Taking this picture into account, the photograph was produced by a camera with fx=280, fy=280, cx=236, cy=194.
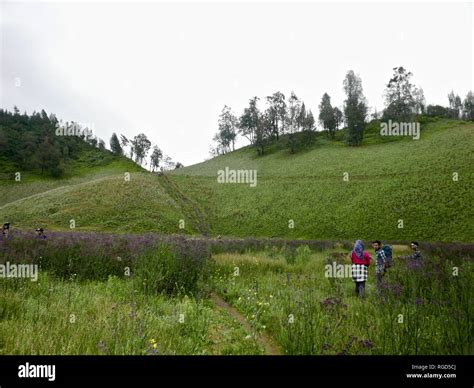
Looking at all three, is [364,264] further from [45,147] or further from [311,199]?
[45,147]

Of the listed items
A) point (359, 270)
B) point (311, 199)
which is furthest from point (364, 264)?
point (311, 199)

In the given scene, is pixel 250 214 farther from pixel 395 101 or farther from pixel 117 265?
pixel 395 101

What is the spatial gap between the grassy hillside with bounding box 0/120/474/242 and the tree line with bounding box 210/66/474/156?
388 inches

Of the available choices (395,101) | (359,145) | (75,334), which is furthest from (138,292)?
(395,101)

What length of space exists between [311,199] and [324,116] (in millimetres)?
47605

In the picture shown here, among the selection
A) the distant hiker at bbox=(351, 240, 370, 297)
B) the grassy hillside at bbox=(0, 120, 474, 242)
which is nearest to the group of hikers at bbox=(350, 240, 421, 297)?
the distant hiker at bbox=(351, 240, 370, 297)

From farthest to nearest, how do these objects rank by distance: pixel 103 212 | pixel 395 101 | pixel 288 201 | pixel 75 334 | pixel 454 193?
1. pixel 395 101
2. pixel 288 201
3. pixel 103 212
4. pixel 454 193
5. pixel 75 334

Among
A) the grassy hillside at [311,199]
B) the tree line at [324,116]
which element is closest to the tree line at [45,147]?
the grassy hillside at [311,199]

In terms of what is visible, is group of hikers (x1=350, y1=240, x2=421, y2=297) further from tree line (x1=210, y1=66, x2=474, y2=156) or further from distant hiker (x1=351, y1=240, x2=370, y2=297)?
tree line (x1=210, y1=66, x2=474, y2=156)

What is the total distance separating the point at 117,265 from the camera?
30.8ft

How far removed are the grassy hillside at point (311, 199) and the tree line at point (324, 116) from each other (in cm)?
985

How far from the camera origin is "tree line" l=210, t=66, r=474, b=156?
7094 centimetres
